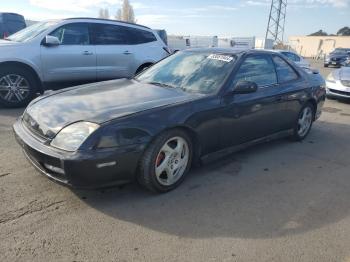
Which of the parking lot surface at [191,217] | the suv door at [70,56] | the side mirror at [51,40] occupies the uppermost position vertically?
the side mirror at [51,40]

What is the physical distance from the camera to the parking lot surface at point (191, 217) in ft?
9.26

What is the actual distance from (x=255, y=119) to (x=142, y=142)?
186 cm

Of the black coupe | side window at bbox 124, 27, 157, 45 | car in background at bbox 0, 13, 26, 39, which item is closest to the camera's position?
the black coupe

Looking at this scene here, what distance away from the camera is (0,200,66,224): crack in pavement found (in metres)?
3.13

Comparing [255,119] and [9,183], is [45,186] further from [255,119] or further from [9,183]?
[255,119]

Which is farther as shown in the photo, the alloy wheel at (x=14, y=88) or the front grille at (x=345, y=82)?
the front grille at (x=345, y=82)

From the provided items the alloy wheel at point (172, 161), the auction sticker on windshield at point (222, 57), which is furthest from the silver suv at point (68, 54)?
the alloy wheel at point (172, 161)

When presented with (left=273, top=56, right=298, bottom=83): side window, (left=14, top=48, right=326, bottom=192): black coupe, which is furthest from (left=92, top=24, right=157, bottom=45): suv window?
(left=273, top=56, right=298, bottom=83): side window

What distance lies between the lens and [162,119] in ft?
11.7

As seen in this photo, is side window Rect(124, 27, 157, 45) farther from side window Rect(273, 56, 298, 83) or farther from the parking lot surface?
the parking lot surface

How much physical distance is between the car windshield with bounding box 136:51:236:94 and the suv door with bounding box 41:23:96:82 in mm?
3074

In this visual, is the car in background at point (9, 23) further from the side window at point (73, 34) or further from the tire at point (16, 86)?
the tire at point (16, 86)

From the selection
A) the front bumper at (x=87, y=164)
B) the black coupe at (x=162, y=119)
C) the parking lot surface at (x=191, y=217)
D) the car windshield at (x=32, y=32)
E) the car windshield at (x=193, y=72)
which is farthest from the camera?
the car windshield at (x=32, y=32)

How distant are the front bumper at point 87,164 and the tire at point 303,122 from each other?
3.26 metres
